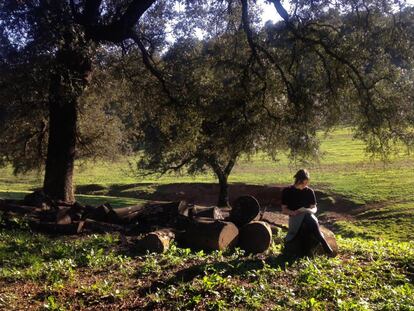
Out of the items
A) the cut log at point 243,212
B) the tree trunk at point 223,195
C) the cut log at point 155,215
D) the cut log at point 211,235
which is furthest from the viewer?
the tree trunk at point 223,195

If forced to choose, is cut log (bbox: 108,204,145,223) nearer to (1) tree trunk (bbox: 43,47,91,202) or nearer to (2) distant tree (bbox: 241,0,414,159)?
(1) tree trunk (bbox: 43,47,91,202)

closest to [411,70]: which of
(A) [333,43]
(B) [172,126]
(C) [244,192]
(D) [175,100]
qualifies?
(A) [333,43]

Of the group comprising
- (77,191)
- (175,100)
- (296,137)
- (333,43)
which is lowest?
(77,191)

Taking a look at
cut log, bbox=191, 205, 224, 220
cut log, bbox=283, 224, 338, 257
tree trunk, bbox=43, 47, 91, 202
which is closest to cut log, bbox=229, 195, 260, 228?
cut log, bbox=191, 205, 224, 220

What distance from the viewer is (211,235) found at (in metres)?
9.00

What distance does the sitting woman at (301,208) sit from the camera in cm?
857

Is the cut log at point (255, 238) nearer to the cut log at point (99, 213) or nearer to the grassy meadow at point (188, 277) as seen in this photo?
the grassy meadow at point (188, 277)

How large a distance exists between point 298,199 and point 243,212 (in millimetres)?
1353

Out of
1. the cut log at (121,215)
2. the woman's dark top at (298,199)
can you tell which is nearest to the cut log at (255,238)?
the woman's dark top at (298,199)

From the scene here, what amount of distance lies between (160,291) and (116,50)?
12636 millimetres

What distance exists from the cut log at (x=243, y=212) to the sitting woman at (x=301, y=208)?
3.27 feet

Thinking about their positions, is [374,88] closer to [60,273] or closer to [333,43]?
[333,43]

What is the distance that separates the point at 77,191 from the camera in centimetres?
4081

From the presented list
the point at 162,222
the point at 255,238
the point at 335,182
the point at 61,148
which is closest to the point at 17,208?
the point at 61,148
